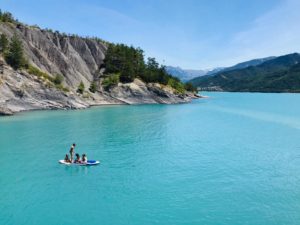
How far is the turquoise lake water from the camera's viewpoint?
27.8 m

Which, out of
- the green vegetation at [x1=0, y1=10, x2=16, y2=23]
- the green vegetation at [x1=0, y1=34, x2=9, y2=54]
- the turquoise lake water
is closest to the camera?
the turquoise lake water

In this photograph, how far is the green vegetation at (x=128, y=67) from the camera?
14975 centimetres

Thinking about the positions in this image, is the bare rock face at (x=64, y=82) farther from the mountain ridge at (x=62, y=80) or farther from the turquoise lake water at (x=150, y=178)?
the turquoise lake water at (x=150, y=178)

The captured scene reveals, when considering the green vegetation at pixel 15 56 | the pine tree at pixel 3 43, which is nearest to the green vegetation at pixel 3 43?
the pine tree at pixel 3 43

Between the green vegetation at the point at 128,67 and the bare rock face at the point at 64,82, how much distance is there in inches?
171

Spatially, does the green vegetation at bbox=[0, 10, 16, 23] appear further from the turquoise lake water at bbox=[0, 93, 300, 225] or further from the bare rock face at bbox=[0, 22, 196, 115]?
the turquoise lake water at bbox=[0, 93, 300, 225]

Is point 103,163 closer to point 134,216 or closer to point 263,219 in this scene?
point 134,216

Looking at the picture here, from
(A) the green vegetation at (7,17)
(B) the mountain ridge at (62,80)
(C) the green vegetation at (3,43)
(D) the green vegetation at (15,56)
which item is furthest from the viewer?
(A) the green vegetation at (7,17)

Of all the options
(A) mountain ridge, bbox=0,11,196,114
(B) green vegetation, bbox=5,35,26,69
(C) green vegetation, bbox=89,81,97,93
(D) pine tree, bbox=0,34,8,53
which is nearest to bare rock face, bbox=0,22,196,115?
(A) mountain ridge, bbox=0,11,196,114

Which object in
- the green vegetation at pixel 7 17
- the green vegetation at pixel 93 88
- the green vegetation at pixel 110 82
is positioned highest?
the green vegetation at pixel 7 17

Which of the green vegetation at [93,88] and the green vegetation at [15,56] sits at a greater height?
the green vegetation at [15,56]

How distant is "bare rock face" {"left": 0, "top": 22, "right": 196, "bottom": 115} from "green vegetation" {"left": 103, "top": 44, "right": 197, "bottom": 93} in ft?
14.2

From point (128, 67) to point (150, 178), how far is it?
117m

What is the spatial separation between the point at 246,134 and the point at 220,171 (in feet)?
101
